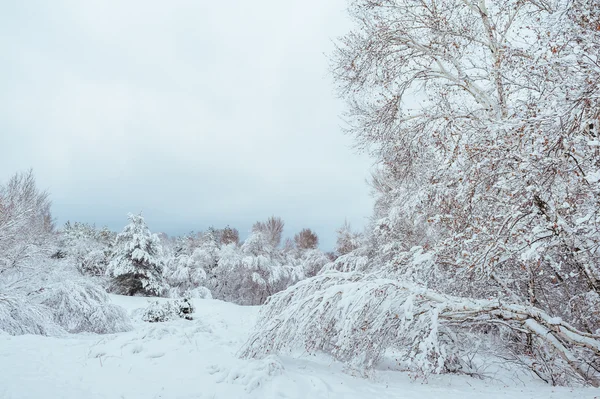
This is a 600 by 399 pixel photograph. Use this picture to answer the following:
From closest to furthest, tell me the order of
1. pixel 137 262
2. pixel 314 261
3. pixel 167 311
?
1. pixel 167 311
2. pixel 137 262
3. pixel 314 261

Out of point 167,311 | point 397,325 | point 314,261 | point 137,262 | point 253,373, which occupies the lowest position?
point 167,311

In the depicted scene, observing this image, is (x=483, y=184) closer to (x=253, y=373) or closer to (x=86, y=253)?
(x=253, y=373)

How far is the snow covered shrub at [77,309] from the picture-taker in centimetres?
1083

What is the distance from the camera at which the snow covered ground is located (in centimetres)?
415

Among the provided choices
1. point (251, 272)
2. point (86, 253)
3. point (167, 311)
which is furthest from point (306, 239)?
point (167, 311)

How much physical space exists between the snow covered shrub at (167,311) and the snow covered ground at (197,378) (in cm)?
403

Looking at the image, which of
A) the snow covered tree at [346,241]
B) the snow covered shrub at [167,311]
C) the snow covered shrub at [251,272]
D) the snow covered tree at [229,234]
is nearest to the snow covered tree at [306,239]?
the snow covered tree at [229,234]

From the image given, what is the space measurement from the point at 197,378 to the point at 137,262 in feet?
52.0

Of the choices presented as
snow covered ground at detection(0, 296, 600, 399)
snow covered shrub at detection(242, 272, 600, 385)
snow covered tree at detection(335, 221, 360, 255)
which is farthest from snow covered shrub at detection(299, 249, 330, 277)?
snow covered shrub at detection(242, 272, 600, 385)

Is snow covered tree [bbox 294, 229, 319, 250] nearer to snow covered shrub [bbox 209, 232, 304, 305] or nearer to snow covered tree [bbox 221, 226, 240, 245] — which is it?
snow covered tree [bbox 221, 226, 240, 245]

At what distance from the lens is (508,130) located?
3.51 meters

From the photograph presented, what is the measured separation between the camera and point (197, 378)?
4645 millimetres

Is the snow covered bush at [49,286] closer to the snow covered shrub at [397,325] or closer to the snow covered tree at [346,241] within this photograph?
the snow covered shrub at [397,325]

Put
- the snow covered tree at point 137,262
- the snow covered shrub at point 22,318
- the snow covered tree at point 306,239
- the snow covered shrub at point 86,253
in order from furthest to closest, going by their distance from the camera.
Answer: the snow covered tree at point 306,239 < the snow covered shrub at point 86,253 < the snow covered tree at point 137,262 < the snow covered shrub at point 22,318
